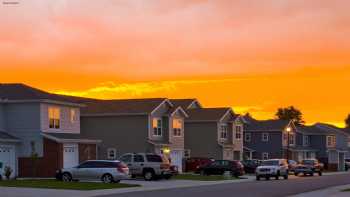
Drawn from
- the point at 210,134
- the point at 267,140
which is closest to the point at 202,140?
the point at 210,134

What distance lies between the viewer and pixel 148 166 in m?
54.3

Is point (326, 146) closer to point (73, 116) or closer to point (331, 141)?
point (331, 141)

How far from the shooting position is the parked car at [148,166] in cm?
5419

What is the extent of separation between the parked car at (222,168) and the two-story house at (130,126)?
610 centimetres

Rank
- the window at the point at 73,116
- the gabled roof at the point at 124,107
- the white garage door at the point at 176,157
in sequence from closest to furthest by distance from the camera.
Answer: the window at the point at 73,116 < the gabled roof at the point at 124,107 < the white garage door at the point at 176,157

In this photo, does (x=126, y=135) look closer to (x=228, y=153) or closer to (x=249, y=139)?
(x=228, y=153)

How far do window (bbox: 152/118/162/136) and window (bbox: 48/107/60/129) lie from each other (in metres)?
13.5

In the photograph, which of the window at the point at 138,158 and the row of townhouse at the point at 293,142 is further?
the row of townhouse at the point at 293,142

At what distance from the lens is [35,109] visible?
193ft

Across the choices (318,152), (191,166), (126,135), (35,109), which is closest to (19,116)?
(35,109)

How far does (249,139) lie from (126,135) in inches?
1465

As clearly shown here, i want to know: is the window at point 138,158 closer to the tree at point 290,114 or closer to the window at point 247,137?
the window at point 247,137

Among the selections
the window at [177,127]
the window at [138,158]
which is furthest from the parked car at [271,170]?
the window at [177,127]

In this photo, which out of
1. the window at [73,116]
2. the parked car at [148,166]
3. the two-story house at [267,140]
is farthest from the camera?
the two-story house at [267,140]
